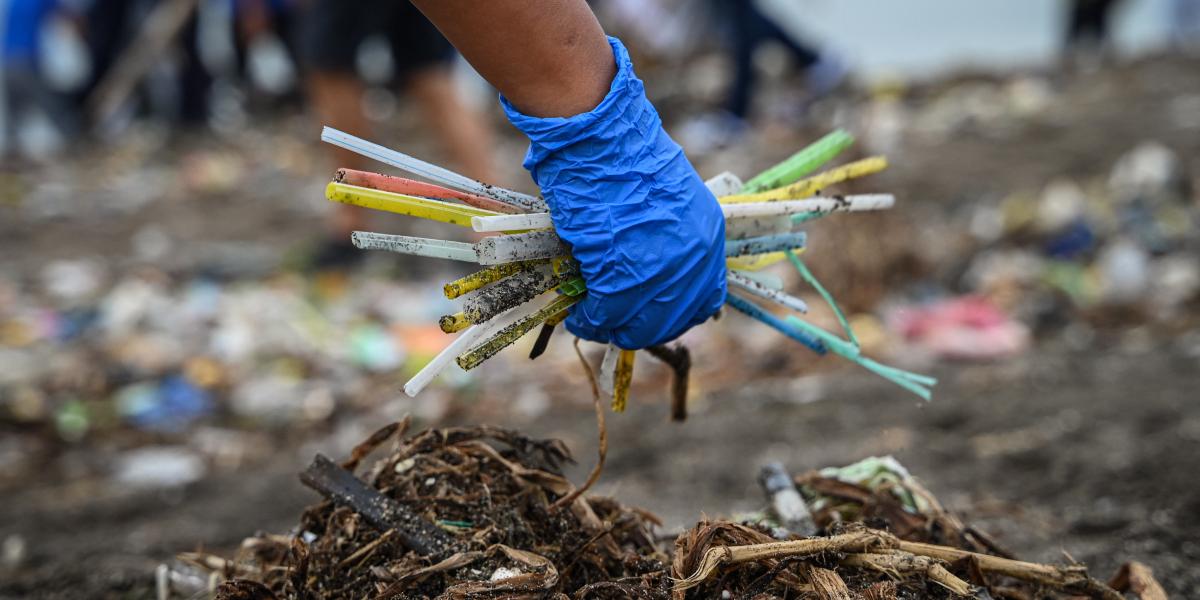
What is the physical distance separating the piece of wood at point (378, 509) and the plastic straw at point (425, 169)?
1.48ft

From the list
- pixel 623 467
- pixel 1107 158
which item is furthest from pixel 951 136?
pixel 623 467

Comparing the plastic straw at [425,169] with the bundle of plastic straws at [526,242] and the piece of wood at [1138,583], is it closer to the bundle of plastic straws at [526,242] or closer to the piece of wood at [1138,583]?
the bundle of plastic straws at [526,242]

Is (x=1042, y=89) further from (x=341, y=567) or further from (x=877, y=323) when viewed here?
(x=341, y=567)

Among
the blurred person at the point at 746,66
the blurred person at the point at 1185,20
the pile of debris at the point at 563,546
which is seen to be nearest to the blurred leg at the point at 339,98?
the pile of debris at the point at 563,546

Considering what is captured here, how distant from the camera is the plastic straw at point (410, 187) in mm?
1306

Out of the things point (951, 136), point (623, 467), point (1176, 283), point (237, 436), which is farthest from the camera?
point (951, 136)

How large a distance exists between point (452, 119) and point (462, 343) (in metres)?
3.78

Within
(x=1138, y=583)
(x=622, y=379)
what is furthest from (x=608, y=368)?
(x=1138, y=583)

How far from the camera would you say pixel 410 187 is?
4.47ft

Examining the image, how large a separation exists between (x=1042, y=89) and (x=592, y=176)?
895cm

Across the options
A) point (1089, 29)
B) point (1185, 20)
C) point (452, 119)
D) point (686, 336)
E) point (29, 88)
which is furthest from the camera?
point (1185, 20)

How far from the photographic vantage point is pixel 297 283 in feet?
16.8

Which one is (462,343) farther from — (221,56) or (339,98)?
(221,56)

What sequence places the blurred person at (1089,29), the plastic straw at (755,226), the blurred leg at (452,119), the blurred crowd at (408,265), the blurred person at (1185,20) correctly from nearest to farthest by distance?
the plastic straw at (755,226)
the blurred crowd at (408,265)
the blurred leg at (452,119)
the blurred person at (1089,29)
the blurred person at (1185,20)
